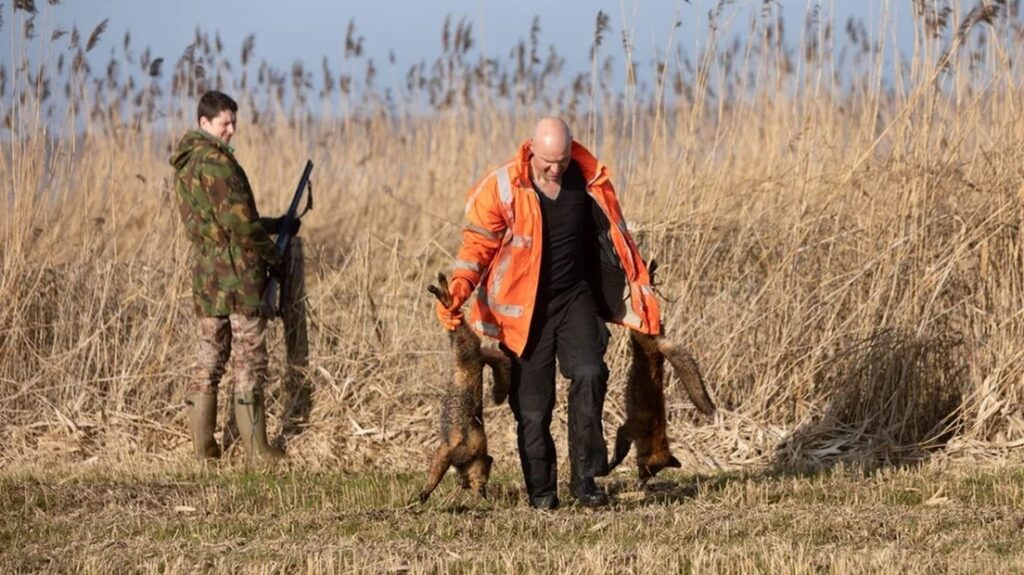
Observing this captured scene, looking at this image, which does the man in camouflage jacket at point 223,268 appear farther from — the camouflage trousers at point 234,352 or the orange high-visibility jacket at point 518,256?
the orange high-visibility jacket at point 518,256

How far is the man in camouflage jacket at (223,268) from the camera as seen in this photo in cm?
891

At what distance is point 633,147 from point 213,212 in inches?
105

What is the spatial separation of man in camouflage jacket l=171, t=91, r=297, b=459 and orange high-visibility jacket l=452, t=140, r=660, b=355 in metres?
2.00

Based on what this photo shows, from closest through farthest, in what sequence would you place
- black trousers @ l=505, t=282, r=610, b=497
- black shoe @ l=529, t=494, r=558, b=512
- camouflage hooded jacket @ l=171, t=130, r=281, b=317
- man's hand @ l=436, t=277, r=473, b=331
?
man's hand @ l=436, t=277, r=473, b=331 < black trousers @ l=505, t=282, r=610, b=497 < black shoe @ l=529, t=494, r=558, b=512 < camouflage hooded jacket @ l=171, t=130, r=281, b=317

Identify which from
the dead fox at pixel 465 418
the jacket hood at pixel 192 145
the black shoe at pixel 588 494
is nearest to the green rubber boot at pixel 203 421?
the jacket hood at pixel 192 145

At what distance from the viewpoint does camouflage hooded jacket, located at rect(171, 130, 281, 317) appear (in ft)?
29.2

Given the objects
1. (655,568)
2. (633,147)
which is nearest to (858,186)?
(633,147)

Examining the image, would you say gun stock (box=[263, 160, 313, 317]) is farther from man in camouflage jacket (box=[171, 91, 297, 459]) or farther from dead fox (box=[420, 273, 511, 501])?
dead fox (box=[420, 273, 511, 501])

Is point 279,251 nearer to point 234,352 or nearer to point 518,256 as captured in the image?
point 234,352

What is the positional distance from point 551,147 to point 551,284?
66 centimetres

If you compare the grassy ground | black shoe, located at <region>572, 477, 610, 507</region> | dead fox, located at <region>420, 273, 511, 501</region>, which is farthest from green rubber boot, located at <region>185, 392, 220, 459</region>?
black shoe, located at <region>572, 477, 610, 507</region>

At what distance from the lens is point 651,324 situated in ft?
24.6

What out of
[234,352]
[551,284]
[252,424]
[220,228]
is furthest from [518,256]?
[252,424]

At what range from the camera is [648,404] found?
302 inches
